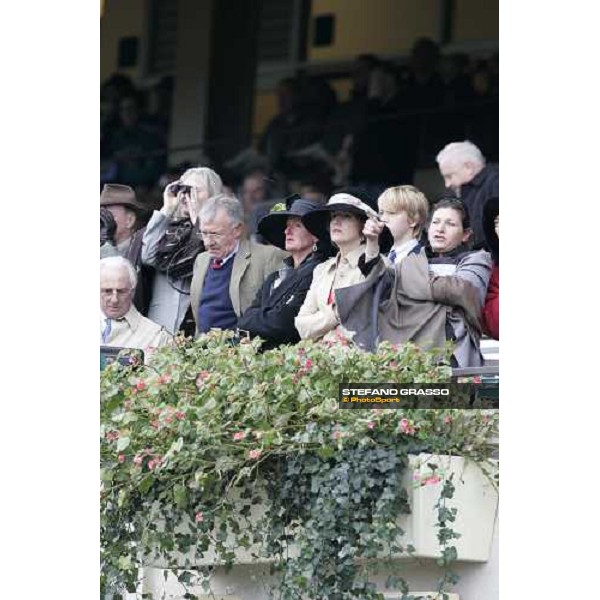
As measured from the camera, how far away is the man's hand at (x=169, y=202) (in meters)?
7.52

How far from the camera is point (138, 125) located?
7586 mm

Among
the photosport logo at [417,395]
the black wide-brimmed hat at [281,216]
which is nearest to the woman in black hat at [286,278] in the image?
the black wide-brimmed hat at [281,216]

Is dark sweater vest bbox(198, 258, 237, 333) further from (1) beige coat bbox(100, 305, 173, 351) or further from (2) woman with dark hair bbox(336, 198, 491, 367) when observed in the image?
(2) woman with dark hair bbox(336, 198, 491, 367)

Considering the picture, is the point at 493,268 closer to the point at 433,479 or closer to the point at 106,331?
the point at 433,479

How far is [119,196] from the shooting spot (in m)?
7.55

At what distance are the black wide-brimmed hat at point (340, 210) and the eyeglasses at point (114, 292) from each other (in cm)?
80

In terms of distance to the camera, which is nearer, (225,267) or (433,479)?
(433,479)

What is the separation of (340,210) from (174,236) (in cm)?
80

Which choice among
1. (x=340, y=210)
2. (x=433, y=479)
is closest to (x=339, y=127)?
(x=340, y=210)

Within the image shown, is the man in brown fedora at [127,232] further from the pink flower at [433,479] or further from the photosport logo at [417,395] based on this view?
the pink flower at [433,479]

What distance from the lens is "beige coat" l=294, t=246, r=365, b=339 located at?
702 centimetres

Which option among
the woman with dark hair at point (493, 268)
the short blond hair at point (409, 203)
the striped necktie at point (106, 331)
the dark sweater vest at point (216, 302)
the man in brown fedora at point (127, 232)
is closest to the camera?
the woman with dark hair at point (493, 268)

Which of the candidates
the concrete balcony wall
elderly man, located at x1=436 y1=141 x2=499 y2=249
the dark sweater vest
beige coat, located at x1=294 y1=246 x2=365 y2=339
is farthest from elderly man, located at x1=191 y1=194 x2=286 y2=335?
the concrete balcony wall
